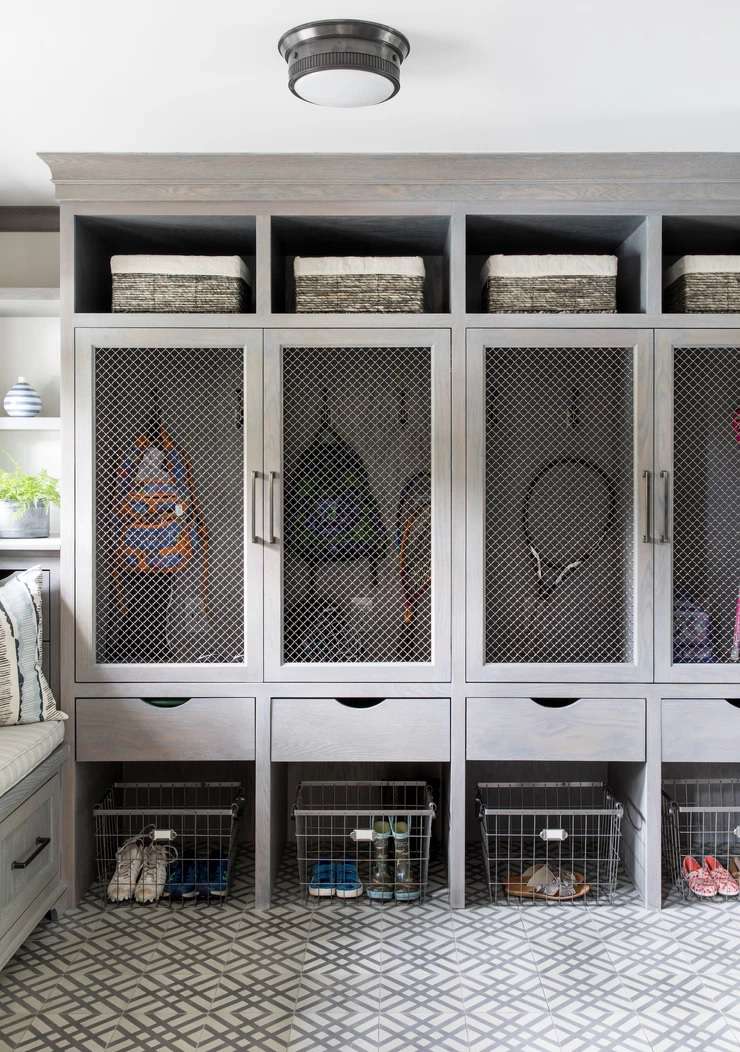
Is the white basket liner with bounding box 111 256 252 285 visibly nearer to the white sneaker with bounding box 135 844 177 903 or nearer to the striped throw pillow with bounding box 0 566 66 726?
the striped throw pillow with bounding box 0 566 66 726

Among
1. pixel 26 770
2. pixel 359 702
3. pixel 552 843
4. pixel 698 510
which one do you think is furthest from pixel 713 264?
pixel 26 770

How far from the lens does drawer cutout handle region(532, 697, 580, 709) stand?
2.98m

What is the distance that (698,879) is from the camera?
9.96 ft

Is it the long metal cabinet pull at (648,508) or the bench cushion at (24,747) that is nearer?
the bench cushion at (24,747)

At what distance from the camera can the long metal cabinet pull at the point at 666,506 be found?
292cm

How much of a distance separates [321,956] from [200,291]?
2.11 metres

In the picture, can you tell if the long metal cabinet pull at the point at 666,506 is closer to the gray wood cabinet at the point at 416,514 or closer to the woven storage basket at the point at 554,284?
the gray wood cabinet at the point at 416,514

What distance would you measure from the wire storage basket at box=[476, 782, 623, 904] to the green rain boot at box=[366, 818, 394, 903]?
0.33 metres

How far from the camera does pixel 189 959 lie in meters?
2.61

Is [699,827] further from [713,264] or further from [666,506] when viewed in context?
[713,264]

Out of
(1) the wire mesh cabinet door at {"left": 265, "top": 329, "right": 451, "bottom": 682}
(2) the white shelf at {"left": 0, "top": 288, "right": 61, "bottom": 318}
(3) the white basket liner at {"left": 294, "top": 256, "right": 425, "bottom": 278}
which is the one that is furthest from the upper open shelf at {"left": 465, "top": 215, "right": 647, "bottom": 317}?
(2) the white shelf at {"left": 0, "top": 288, "right": 61, "bottom": 318}

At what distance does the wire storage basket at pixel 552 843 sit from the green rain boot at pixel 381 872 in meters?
0.33

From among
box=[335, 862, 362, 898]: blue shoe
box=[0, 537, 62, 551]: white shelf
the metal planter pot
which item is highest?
the metal planter pot

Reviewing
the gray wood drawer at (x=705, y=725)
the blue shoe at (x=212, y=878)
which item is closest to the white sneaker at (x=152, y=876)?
the blue shoe at (x=212, y=878)
